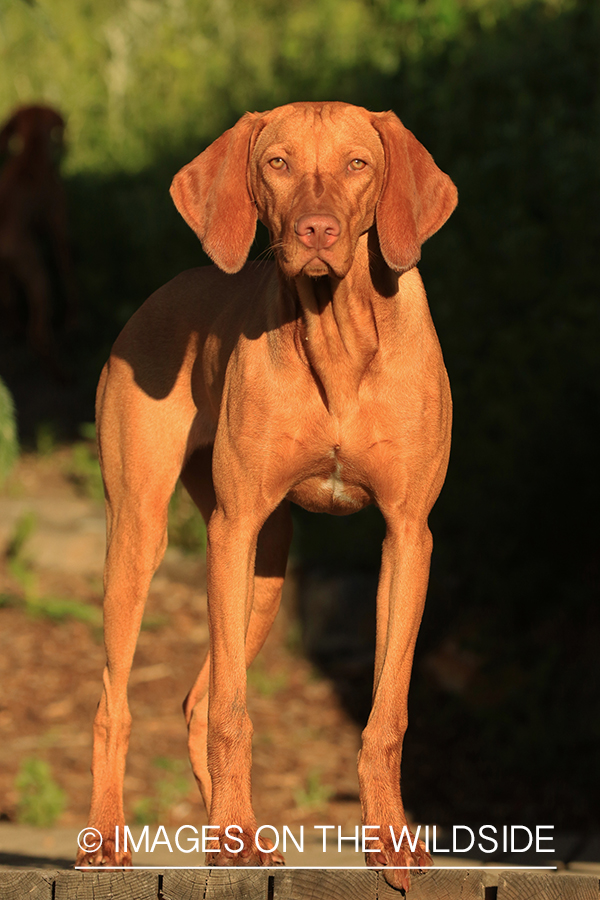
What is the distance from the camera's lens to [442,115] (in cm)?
1035

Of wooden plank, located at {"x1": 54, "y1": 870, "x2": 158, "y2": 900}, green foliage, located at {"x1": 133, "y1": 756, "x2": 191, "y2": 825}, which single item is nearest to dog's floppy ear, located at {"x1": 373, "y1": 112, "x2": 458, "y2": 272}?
wooden plank, located at {"x1": 54, "y1": 870, "x2": 158, "y2": 900}

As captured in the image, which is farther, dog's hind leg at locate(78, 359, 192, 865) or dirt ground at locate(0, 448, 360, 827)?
dirt ground at locate(0, 448, 360, 827)

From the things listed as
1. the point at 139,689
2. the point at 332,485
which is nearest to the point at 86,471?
the point at 139,689

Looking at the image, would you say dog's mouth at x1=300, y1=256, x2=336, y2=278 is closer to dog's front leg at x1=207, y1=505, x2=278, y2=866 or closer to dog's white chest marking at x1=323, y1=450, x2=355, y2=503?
dog's white chest marking at x1=323, y1=450, x2=355, y2=503

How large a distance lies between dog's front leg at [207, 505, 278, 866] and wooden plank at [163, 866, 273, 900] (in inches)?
6.6

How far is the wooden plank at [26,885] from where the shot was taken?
277 cm

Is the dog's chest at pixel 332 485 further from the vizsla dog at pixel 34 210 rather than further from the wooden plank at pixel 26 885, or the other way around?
the vizsla dog at pixel 34 210

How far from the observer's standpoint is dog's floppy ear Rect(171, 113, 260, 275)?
3.07 meters

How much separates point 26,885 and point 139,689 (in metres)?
5.32

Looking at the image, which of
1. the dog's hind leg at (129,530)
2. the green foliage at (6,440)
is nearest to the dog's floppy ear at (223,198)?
the dog's hind leg at (129,530)

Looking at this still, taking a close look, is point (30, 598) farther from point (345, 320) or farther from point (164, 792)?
point (345, 320)

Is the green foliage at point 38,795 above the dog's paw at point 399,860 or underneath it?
above

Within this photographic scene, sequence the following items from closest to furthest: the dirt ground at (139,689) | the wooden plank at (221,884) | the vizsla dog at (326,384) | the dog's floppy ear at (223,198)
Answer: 1. the wooden plank at (221,884)
2. the vizsla dog at (326,384)
3. the dog's floppy ear at (223,198)
4. the dirt ground at (139,689)

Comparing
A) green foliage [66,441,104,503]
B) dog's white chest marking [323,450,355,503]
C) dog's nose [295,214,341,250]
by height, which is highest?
green foliage [66,441,104,503]
